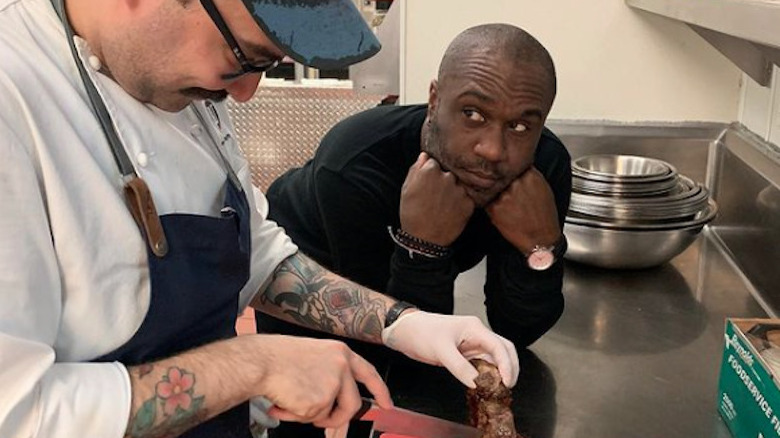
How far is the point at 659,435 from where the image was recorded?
1.10 metres

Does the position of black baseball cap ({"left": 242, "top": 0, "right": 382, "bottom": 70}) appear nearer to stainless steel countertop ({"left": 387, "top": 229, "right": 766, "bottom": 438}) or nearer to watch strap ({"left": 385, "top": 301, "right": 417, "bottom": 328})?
watch strap ({"left": 385, "top": 301, "right": 417, "bottom": 328})

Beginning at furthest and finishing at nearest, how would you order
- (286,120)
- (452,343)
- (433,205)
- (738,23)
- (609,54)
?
(286,120), (609,54), (433,205), (452,343), (738,23)

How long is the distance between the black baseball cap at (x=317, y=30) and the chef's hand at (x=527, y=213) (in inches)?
23.6

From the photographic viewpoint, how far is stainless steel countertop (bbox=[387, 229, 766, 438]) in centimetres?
115

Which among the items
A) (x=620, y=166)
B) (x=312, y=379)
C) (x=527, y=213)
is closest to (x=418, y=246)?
(x=527, y=213)

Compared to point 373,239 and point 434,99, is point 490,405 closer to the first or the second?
point 373,239

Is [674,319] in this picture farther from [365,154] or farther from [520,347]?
[365,154]

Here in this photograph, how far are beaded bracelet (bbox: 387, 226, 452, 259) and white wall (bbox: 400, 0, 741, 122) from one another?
87 cm

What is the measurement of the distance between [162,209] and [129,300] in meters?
0.12

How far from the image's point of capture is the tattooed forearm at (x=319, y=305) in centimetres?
118

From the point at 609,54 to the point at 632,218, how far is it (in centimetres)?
62

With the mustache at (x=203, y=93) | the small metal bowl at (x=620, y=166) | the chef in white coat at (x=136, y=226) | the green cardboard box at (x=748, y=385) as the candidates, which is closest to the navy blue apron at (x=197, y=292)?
the chef in white coat at (x=136, y=226)

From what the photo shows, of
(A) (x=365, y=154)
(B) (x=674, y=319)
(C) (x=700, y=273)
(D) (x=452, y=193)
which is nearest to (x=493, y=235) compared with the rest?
(D) (x=452, y=193)

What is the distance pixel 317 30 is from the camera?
2.42ft
